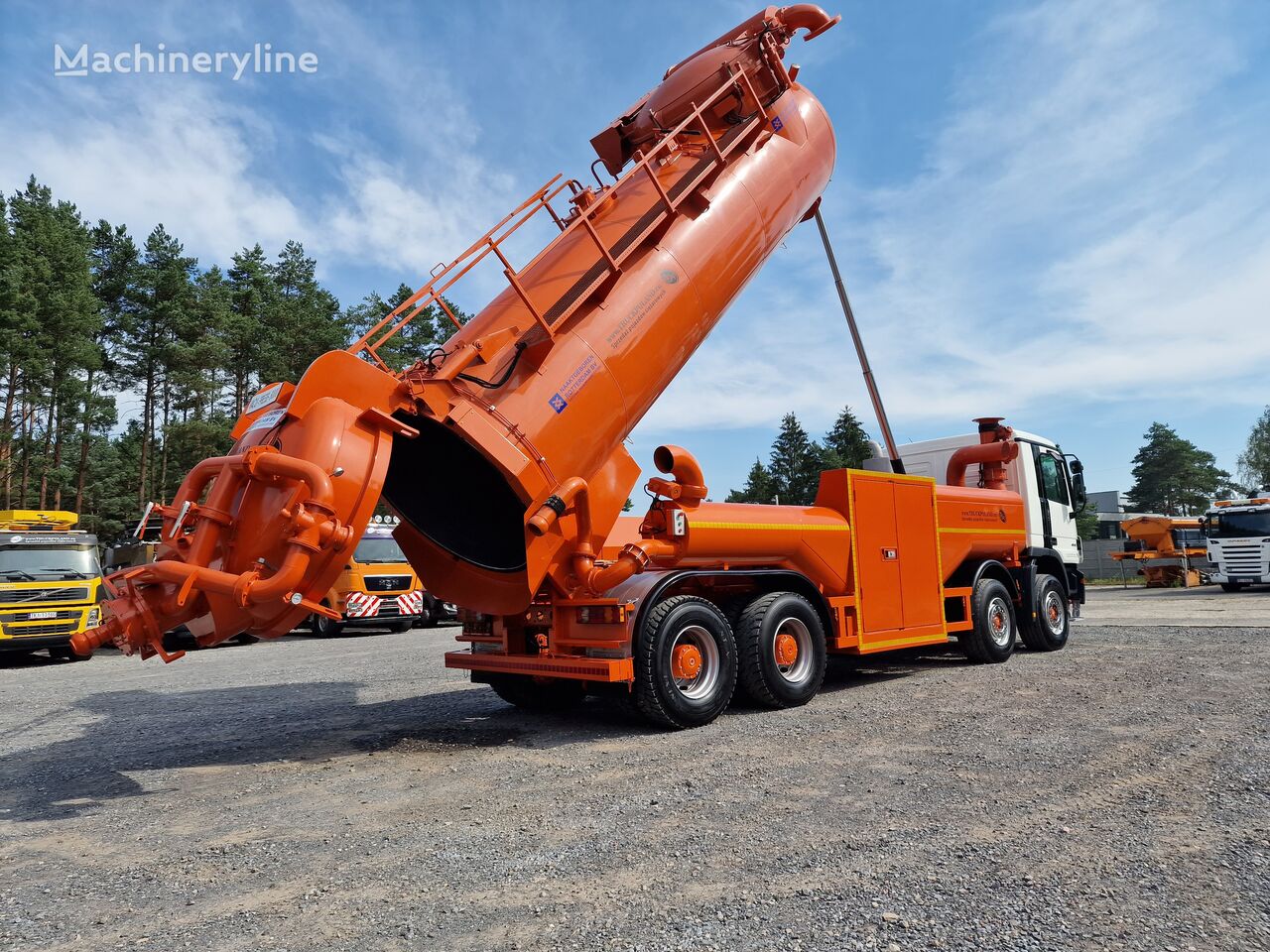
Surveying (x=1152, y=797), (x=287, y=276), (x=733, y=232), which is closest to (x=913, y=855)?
(x=1152, y=797)

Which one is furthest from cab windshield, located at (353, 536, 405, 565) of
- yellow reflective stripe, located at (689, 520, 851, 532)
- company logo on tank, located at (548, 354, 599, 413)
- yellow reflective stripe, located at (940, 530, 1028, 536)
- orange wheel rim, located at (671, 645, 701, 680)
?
company logo on tank, located at (548, 354, 599, 413)

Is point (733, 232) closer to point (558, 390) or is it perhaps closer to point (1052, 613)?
point (558, 390)

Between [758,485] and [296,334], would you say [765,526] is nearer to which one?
[296,334]

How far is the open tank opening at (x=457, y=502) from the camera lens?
6434mm

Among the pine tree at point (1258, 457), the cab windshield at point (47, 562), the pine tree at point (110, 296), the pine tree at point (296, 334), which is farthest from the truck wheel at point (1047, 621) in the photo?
the pine tree at point (1258, 457)

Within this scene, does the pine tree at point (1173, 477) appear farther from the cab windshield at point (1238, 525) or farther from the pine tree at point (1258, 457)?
the cab windshield at point (1238, 525)

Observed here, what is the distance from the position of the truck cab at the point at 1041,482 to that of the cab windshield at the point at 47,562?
14.3m

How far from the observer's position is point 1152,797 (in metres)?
4.45

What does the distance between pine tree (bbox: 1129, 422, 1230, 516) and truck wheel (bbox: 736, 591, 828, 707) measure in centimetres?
8554

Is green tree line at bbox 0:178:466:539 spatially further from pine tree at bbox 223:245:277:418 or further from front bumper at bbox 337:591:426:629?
front bumper at bbox 337:591:426:629

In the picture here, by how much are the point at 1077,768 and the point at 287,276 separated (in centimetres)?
4131

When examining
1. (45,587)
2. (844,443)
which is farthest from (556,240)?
(844,443)

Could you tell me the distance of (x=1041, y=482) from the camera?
38.4ft

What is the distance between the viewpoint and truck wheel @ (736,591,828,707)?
7.13 m
